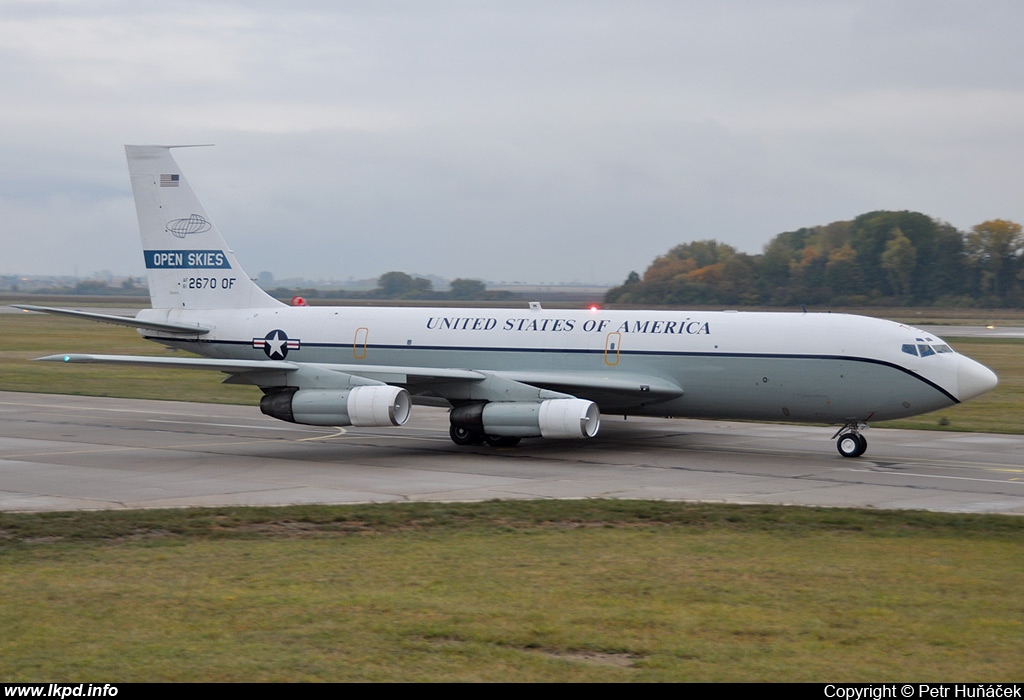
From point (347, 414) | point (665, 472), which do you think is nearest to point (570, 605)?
point (665, 472)

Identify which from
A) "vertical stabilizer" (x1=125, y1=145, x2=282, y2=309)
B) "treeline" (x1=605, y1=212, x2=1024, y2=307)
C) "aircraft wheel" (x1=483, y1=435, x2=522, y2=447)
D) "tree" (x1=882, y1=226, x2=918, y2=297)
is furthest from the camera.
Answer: "tree" (x1=882, y1=226, x2=918, y2=297)

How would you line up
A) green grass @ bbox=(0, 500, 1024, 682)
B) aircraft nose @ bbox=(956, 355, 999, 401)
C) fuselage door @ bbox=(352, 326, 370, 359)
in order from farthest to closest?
1. fuselage door @ bbox=(352, 326, 370, 359)
2. aircraft nose @ bbox=(956, 355, 999, 401)
3. green grass @ bbox=(0, 500, 1024, 682)

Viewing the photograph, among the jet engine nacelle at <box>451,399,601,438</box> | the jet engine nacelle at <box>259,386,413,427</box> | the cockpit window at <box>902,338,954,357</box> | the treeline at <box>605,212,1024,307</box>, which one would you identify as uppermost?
the treeline at <box>605,212,1024,307</box>

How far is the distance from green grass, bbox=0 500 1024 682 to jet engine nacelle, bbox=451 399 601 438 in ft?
20.5

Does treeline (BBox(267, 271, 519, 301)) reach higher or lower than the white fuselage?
higher

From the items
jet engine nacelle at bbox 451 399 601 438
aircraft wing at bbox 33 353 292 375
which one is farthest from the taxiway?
aircraft wing at bbox 33 353 292 375

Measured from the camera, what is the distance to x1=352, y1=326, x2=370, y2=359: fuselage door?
28.0 meters

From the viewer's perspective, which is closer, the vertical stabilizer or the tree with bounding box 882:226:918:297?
the vertical stabilizer

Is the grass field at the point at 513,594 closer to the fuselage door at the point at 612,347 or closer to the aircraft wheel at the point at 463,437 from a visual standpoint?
the aircraft wheel at the point at 463,437

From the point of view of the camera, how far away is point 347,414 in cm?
2336

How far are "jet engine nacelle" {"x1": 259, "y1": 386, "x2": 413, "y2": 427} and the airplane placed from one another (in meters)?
0.03

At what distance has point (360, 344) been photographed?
2806 centimetres

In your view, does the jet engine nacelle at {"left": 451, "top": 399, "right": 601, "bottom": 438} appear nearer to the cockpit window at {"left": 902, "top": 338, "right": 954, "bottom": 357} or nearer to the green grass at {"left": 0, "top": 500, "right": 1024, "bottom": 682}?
the green grass at {"left": 0, "top": 500, "right": 1024, "bottom": 682}

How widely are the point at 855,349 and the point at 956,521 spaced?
25.1 feet
